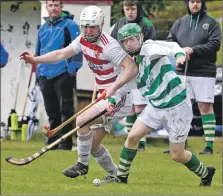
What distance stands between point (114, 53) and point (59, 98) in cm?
459

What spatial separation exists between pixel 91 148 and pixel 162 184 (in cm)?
93

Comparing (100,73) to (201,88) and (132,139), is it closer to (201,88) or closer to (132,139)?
(132,139)

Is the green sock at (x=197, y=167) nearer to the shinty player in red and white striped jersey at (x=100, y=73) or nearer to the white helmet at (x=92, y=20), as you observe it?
the shinty player in red and white striped jersey at (x=100, y=73)

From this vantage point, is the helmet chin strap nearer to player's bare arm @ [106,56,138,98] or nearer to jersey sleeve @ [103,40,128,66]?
jersey sleeve @ [103,40,128,66]

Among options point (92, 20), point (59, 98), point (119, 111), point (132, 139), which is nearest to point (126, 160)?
point (132, 139)

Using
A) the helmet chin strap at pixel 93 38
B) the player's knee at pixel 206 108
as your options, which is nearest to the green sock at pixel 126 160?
the helmet chin strap at pixel 93 38

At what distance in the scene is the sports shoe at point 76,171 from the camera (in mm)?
11211

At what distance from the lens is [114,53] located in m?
10.9

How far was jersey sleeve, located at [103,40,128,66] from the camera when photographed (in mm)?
10898

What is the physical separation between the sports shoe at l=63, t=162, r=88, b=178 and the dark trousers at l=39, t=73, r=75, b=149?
3.95 metres

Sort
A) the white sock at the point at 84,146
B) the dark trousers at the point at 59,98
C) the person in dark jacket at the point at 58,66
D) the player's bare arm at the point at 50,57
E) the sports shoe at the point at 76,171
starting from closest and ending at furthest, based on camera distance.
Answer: the white sock at the point at 84,146 < the sports shoe at the point at 76,171 < the player's bare arm at the point at 50,57 < the person in dark jacket at the point at 58,66 < the dark trousers at the point at 59,98

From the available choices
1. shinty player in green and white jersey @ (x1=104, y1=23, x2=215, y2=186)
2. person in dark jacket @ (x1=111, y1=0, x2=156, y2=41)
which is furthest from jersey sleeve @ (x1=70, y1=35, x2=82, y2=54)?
person in dark jacket @ (x1=111, y1=0, x2=156, y2=41)

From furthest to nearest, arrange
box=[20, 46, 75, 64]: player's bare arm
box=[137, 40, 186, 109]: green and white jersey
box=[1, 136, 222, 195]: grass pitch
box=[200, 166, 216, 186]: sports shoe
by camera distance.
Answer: box=[20, 46, 75, 64]: player's bare arm → box=[200, 166, 216, 186]: sports shoe → box=[137, 40, 186, 109]: green and white jersey → box=[1, 136, 222, 195]: grass pitch

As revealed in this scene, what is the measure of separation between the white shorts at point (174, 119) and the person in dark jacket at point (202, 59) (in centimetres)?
369
